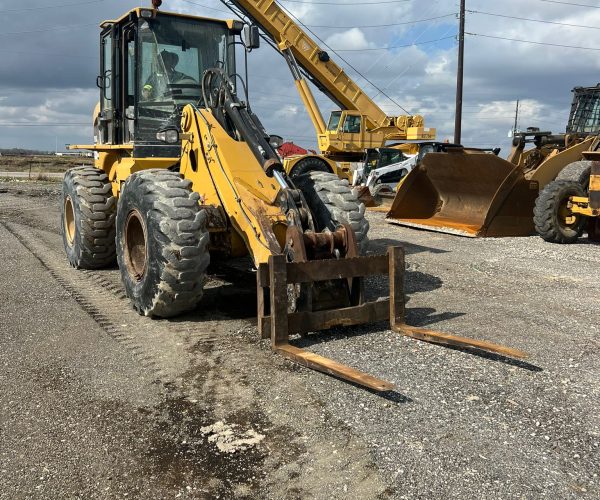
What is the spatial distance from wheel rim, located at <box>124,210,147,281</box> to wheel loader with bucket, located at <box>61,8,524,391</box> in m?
0.01

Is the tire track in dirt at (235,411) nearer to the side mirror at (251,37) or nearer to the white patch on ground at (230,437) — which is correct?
the white patch on ground at (230,437)

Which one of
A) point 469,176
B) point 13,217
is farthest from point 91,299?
point 13,217

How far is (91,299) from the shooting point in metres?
6.48

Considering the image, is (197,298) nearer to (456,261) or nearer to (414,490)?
(414,490)

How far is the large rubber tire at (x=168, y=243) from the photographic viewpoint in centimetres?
516

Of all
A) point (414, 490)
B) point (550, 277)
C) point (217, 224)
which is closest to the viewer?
point (414, 490)

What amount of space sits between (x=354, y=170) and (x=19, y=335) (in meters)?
16.1

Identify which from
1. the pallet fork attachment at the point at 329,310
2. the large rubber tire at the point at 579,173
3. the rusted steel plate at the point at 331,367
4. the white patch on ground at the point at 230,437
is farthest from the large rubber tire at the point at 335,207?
the large rubber tire at the point at 579,173

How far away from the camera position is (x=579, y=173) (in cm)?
1116

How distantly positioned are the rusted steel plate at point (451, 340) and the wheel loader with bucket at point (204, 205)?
0.04 ft

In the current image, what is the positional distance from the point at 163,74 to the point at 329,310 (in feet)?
11.9

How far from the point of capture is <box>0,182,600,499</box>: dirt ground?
2943 millimetres

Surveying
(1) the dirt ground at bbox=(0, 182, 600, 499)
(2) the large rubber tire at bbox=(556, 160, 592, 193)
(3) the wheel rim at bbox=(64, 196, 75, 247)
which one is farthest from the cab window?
(1) the dirt ground at bbox=(0, 182, 600, 499)

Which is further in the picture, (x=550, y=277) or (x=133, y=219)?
(x=550, y=277)
